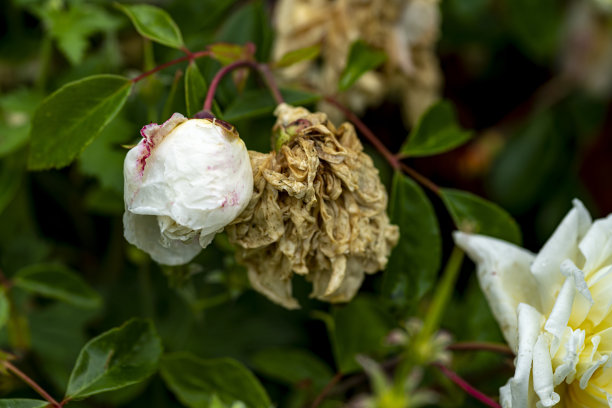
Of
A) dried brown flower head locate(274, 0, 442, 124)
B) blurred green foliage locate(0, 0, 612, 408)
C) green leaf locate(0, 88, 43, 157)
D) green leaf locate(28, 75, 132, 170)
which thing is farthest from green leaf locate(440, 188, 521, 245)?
green leaf locate(0, 88, 43, 157)

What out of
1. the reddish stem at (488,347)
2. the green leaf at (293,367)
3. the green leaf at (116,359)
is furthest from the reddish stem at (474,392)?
the green leaf at (116,359)

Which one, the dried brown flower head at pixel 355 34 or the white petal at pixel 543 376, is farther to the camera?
the dried brown flower head at pixel 355 34

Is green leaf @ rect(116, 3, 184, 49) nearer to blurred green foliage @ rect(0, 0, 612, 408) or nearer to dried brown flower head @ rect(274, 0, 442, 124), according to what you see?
blurred green foliage @ rect(0, 0, 612, 408)

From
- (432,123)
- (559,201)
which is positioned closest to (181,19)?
(432,123)

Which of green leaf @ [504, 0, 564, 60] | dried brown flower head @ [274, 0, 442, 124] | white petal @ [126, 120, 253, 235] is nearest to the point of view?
white petal @ [126, 120, 253, 235]

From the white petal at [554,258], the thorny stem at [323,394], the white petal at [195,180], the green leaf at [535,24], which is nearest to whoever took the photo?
the white petal at [195,180]

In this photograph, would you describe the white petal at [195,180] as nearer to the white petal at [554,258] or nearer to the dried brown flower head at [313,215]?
the dried brown flower head at [313,215]

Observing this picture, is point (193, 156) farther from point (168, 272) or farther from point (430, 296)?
point (430, 296)
